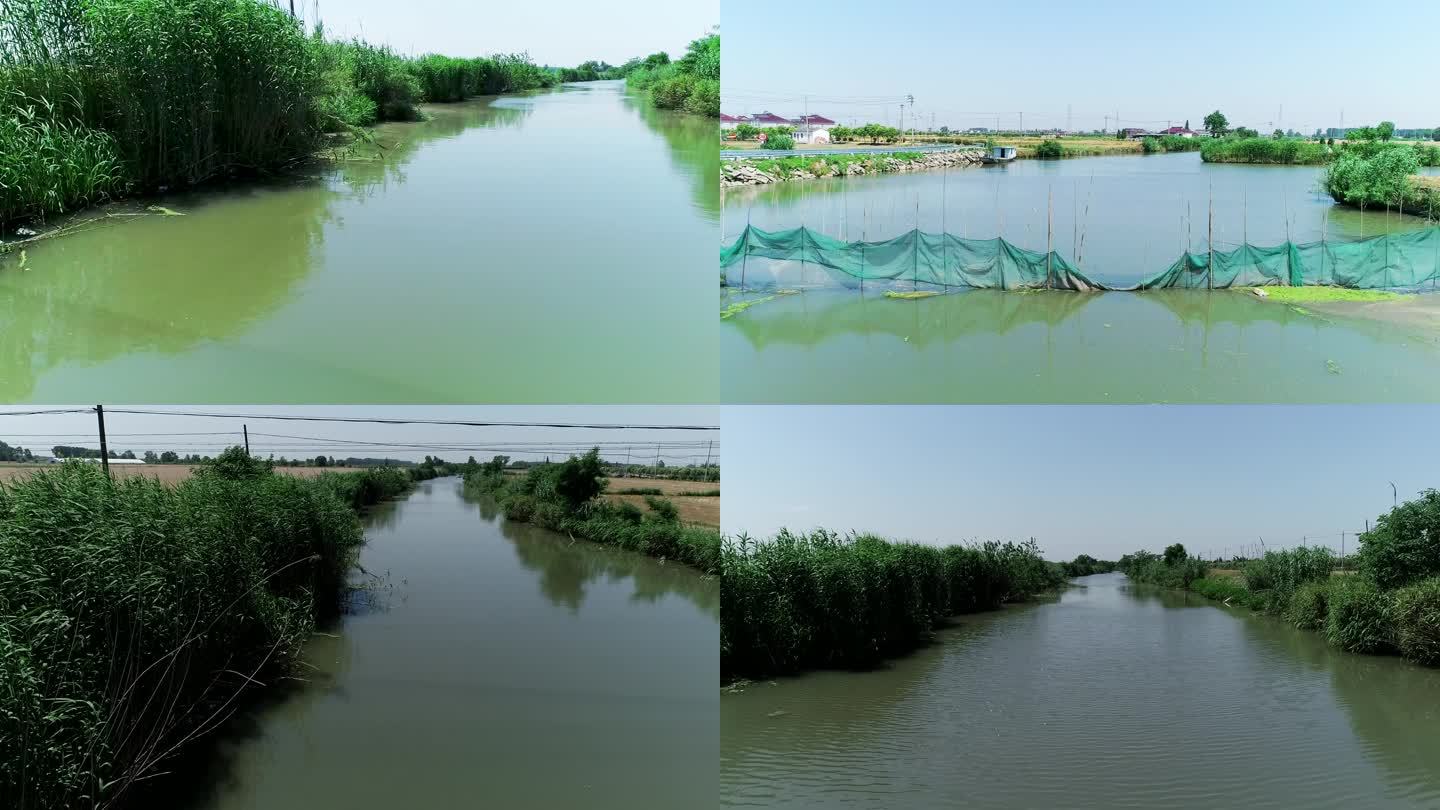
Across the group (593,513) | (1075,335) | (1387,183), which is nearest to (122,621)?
(1075,335)

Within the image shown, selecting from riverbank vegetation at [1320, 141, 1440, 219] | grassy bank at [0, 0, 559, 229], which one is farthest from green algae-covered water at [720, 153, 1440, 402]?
grassy bank at [0, 0, 559, 229]

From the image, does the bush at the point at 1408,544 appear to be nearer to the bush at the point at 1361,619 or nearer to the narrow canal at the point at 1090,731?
the bush at the point at 1361,619

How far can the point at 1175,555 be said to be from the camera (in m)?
28.6

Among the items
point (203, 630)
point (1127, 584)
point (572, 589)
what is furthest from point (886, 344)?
point (1127, 584)

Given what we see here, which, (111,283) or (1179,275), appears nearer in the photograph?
(111,283)

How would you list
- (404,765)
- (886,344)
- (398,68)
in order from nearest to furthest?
(404,765) < (886,344) < (398,68)

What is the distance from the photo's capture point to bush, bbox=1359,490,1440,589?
473 inches

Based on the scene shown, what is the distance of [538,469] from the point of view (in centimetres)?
1428

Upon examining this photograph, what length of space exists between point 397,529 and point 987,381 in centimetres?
946

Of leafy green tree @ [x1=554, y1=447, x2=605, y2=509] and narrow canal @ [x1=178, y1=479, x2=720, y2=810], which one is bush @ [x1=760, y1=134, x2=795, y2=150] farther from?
narrow canal @ [x1=178, y1=479, x2=720, y2=810]

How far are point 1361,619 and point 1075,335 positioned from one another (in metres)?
7.98

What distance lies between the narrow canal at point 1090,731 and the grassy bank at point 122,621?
335 centimetres

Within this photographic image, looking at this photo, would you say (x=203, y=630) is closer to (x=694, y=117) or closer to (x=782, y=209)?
(x=782, y=209)

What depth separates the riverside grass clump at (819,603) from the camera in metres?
8.66
